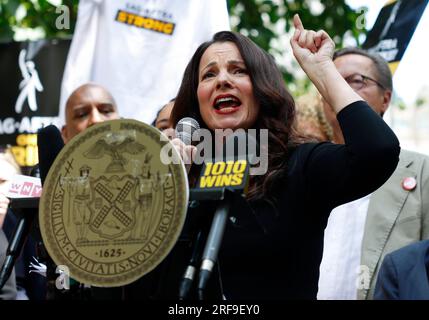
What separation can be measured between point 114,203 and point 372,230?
2.18 metres

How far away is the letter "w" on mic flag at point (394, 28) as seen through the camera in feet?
16.8

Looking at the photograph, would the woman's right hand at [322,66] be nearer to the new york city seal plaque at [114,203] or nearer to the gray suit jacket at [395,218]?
the new york city seal plaque at [114,203]

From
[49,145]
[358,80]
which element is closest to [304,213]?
[49,145]

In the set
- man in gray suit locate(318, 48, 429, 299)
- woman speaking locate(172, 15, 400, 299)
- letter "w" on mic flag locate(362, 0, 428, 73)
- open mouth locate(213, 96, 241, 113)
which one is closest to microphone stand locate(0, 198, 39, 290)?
woman speaking locate(172, 15, 400, 299)

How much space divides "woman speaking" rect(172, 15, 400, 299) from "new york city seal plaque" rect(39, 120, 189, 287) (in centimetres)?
25

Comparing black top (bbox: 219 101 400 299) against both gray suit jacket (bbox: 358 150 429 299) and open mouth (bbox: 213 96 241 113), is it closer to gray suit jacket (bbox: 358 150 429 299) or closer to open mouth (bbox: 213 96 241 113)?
open mouth (bbox: 213 96 241 113)

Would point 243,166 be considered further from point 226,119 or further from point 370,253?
point 370,253

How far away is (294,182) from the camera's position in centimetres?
280

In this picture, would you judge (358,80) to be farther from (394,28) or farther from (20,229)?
(20,229)

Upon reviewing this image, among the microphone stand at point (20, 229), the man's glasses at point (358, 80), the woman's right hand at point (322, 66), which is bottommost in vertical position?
the microphone stand at point (20, 229)

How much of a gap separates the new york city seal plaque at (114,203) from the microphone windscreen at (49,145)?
185mm

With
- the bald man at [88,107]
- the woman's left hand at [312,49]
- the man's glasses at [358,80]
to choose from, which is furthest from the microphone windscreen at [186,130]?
the bald man at [88,107]
